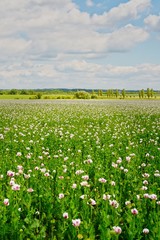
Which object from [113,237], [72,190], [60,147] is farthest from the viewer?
[60,147]

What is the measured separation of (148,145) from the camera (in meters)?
11.0

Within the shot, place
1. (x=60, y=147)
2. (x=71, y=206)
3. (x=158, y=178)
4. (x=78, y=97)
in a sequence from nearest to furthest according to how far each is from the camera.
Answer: (x=71, y=206) → (x=158, y=178) → (x=60, y=147) → (x=78, y=97)

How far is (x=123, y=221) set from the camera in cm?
497

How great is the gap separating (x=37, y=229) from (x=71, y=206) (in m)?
0.59

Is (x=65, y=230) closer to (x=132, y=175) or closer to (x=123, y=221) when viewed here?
(x=123, y=221)

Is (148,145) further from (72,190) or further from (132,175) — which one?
(72,190)

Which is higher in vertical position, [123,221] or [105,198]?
[105,198]

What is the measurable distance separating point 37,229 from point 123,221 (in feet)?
4.24

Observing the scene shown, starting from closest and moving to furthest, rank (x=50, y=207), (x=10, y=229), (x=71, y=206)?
1. (x=10, y=229)
2. (x=71, y=206)
3. (x=50, y=207)

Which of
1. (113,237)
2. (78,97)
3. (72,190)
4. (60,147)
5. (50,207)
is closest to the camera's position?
(113,237)

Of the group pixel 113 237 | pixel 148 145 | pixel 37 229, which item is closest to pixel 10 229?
pixel 37 229

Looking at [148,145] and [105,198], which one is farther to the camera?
[148,145]

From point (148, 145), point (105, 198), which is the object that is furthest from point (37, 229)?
point (148, 145)

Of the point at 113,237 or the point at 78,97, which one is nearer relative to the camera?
the point at 113,237
